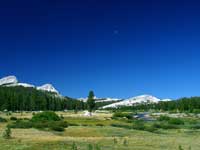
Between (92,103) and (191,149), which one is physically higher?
(92,103)

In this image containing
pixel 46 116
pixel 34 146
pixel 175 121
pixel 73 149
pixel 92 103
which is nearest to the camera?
pixel 73 149

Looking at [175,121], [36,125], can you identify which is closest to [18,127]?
[36,125]

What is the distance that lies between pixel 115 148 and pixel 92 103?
Result: 151 m

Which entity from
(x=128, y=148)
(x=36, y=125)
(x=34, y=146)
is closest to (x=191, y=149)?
(x=128, y=148)

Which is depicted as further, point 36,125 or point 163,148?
point 36,125

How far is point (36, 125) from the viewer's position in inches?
2692

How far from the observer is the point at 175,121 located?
106750 mm

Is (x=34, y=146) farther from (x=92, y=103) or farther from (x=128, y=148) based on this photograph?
(x=92, y=103)

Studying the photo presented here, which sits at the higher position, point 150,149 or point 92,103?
point 92,103

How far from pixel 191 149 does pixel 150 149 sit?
3.95 meters

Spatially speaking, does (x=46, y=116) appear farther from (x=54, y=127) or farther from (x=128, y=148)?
(x=128, y=148)

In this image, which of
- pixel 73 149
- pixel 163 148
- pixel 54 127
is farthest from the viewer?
pixel 54 127

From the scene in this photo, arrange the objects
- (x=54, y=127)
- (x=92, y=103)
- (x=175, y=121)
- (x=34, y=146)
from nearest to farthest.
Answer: (x=34, y=146) → (x=54, y=127) → (x=175, y=121) → (x=92, y=103)

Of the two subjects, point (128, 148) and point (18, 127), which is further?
point (18, 127)
